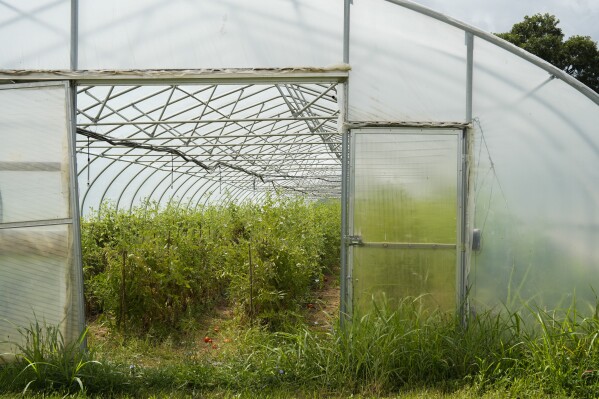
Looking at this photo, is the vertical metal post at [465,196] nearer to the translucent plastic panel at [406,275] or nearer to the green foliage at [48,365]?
the translucent plastic panel at [406,275]

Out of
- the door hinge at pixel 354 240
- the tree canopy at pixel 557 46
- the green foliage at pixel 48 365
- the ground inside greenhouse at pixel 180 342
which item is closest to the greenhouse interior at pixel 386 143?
the door hinge at pixel 354 240

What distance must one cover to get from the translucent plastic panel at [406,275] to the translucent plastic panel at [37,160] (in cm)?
292

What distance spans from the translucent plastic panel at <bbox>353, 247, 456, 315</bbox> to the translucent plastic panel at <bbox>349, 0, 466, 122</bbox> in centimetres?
130

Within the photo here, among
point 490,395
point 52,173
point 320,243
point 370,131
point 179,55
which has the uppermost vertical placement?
point 179,55

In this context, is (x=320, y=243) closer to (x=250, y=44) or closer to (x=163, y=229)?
(x=163, y=229)

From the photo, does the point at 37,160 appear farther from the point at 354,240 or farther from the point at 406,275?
the point at 406,275

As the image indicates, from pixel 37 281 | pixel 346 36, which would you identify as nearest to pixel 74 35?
pixel 37 281

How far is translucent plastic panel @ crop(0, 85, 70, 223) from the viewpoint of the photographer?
488 centimetres

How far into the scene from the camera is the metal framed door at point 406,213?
192 inches

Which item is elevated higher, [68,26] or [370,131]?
[68,26]

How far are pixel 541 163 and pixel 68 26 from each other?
4.75m

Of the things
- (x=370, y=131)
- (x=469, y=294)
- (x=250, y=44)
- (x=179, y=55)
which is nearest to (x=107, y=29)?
(x=179, y=55)

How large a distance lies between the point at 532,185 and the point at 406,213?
1.22 m

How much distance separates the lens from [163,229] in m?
6.97
